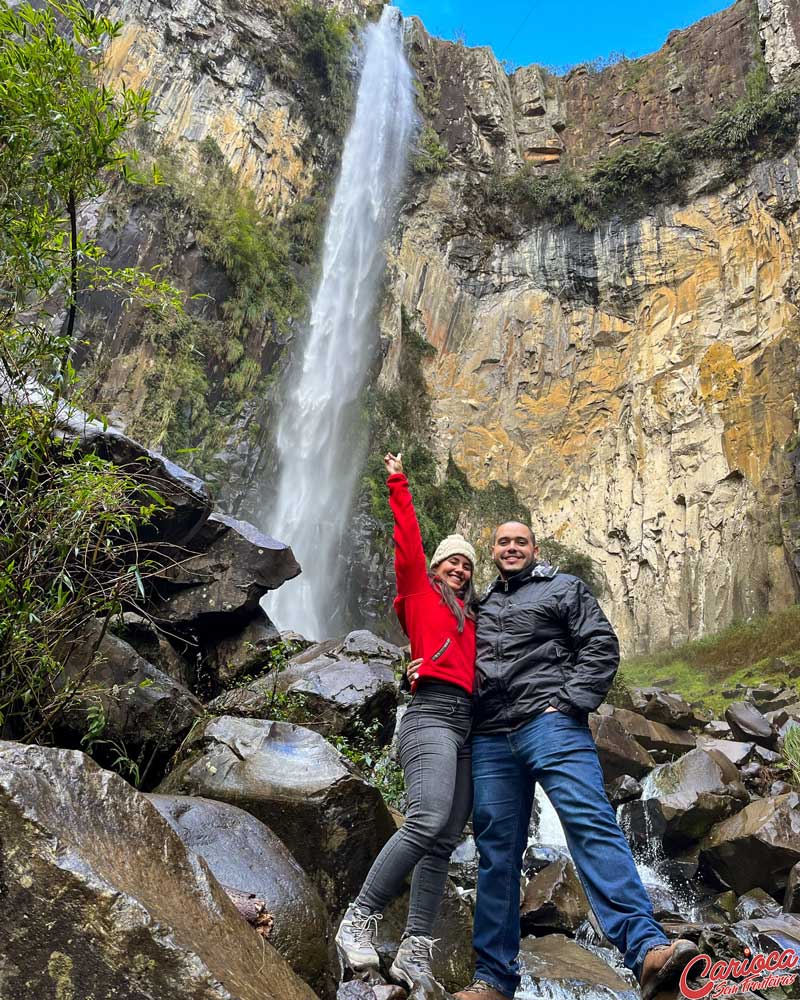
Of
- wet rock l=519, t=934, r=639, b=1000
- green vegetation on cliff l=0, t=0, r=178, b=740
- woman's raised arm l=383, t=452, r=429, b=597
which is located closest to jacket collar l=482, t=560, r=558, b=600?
woman's raised arm l=383, t=452, r=429, b=597

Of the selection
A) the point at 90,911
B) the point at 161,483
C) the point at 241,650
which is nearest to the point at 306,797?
the point at 90,911

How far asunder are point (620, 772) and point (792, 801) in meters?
2.52

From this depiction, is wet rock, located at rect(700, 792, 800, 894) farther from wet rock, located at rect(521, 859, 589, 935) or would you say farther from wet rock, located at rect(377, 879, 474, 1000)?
wet rock, located at rect(377, 879, 474, 1000)

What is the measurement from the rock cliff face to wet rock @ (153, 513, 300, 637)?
8772mm

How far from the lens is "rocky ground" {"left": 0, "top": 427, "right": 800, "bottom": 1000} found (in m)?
1.57

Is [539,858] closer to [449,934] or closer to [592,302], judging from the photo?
[449,934]

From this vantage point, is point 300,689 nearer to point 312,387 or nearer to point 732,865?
point 732,865

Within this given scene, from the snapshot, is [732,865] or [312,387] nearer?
[732,865]

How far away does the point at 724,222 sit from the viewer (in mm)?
22594

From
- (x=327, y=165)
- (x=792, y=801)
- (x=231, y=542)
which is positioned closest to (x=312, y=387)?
(x=327, y=165)

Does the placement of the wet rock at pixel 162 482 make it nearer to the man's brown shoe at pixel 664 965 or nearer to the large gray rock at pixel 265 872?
the large gray rock at pixel 265 872

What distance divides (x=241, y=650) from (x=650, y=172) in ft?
73.5

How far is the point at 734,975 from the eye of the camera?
8.42ft

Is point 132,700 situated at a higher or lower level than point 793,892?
higher
